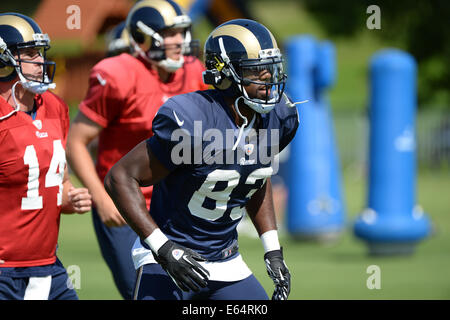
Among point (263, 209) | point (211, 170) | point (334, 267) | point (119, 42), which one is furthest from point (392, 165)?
point (211, 170)

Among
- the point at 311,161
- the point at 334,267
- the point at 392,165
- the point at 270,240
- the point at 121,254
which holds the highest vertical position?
the point at 270,240

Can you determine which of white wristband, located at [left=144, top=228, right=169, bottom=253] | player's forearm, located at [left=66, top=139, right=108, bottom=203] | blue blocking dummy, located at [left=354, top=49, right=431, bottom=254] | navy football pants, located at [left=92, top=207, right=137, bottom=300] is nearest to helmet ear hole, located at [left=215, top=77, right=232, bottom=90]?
white wristband, located at [left=144, top=228, right=169, bottom=253]

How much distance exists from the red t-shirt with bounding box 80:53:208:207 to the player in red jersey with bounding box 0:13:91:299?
79 centimetres

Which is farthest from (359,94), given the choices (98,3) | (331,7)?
(98,3)

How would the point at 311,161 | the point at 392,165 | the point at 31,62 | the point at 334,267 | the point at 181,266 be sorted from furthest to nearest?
the point at 311,161 → the point at 392,165 → the point at 334,267 → the point at 31,62 → the point at 181,266

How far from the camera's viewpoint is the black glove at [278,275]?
3.96m

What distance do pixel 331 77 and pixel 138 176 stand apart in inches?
282

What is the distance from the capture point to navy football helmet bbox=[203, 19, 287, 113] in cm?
374

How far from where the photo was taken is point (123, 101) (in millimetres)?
4984

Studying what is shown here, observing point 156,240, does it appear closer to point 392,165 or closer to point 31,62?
point 31,62

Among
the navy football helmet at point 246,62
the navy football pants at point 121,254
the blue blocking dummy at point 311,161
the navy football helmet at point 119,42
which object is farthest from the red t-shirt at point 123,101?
the blue blocking dummy at point 311,161

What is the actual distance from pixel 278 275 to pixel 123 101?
163cm

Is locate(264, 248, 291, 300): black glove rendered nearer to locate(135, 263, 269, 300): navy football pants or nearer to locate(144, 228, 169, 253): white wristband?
locate(135, 263, 269, 300): navy football pants

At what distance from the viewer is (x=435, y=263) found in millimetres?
8570
